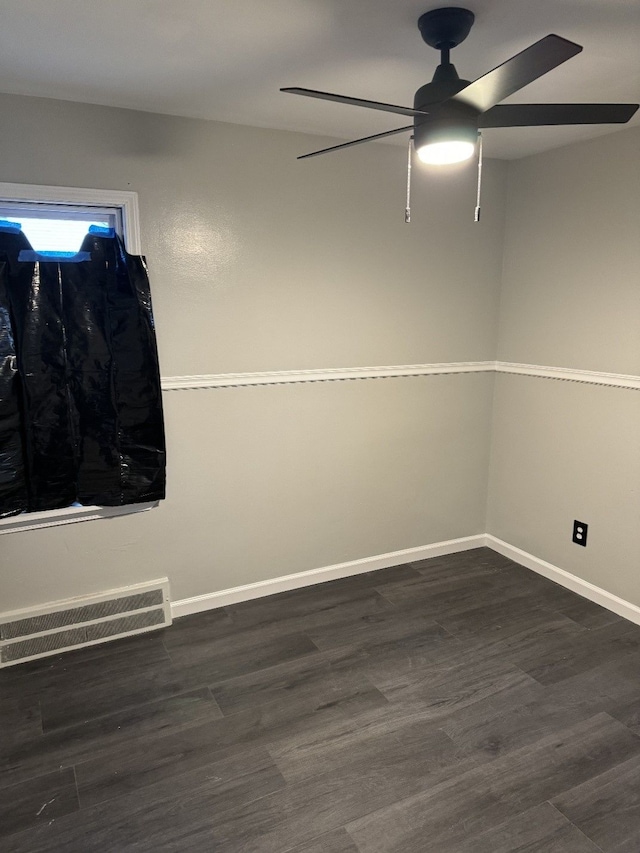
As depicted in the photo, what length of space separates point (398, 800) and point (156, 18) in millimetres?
2473

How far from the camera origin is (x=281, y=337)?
302 centimetres

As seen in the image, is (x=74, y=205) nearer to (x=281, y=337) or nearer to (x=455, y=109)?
(x=281, y=337)

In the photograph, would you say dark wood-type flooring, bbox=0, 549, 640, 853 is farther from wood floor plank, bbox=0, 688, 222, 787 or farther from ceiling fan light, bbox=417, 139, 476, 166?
ceiling fan light, bbox=417, 139, 476, 166

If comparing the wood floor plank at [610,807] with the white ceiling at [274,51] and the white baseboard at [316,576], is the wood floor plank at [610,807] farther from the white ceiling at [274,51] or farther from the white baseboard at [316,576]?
the white ceiling at [274,51]

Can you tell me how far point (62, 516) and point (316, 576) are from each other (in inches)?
54.4

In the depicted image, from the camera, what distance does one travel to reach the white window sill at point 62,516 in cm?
260

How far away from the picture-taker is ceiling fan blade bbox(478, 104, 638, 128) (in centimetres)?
165

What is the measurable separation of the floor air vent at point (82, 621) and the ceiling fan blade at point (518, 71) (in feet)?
7.82

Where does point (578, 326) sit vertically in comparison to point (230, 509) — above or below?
above

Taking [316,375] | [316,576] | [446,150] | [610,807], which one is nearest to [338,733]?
[610,807]

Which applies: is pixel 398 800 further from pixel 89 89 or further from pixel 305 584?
pixel 89 89

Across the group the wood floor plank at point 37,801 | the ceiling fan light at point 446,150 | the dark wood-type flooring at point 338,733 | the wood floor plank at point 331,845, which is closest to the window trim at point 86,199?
the ceiling fan light at point 446,150

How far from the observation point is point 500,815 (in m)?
1.89

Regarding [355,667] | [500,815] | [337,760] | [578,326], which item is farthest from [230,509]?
[578,326]
